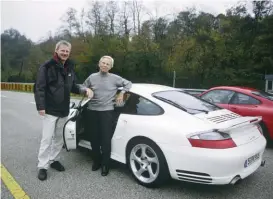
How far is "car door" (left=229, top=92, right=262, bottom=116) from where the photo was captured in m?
6.19

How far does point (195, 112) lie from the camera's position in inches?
157

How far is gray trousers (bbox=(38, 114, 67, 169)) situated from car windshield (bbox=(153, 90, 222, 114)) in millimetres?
1534

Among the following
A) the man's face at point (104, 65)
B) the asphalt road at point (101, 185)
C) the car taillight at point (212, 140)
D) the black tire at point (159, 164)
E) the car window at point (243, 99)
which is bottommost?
the asphalt road at point (101, 185)

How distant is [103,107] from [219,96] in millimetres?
3541

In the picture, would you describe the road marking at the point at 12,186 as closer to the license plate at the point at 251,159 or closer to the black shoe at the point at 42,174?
the black shoe at the point at 42,174

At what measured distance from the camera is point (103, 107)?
4324 mm

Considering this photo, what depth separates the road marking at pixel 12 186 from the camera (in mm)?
3676

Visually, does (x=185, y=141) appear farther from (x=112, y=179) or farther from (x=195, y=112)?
(x=112, y=179)

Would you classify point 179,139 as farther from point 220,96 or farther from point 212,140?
point 220,96

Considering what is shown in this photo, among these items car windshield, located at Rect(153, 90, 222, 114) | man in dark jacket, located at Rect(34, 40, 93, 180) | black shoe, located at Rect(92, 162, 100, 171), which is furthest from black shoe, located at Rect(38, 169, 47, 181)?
car windshield, located at Rect(153, 90, 222, 114)

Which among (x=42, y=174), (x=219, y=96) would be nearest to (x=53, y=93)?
(x=42, y=174)

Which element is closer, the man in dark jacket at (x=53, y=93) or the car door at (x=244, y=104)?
the man in dark jacket at (x=53, y=93)

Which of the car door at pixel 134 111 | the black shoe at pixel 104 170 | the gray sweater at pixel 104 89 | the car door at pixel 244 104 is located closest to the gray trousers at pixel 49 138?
the gray sweater at pixel 104 89

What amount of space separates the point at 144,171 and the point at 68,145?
1.42 metres
